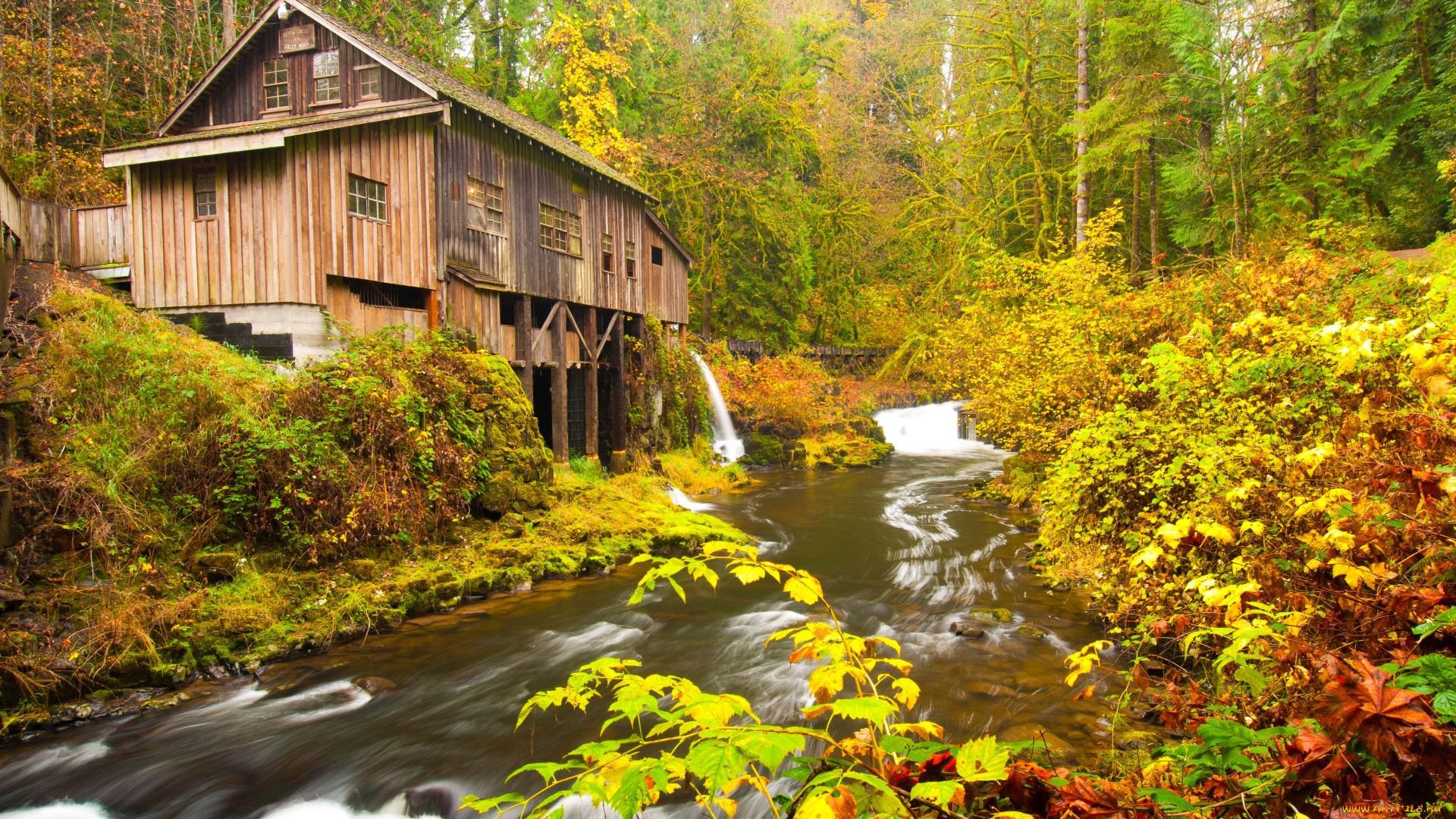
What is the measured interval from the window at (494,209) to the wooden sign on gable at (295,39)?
13.0 feet

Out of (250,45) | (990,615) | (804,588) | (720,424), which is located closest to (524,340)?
(250,45)

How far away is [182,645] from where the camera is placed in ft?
20.8

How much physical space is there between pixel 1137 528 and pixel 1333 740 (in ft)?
17.4

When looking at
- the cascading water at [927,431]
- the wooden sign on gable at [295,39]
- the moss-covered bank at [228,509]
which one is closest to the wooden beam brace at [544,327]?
the moss-covered bank at [228,509]

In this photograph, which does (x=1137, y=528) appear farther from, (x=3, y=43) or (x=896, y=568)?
(x=3, y=43)

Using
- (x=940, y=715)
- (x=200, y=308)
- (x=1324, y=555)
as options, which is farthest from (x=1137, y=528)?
(x=200, y=308)

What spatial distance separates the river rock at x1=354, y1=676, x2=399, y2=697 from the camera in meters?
6.35

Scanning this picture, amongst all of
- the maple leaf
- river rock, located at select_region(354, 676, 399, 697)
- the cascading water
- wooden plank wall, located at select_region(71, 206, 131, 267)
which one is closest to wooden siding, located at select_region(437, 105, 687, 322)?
wooden plank wall, located at select_region(71, 206, 131, 267)

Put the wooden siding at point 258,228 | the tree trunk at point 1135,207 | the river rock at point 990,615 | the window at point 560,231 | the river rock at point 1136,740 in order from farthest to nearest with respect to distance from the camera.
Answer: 1. the tree trunk at point 1135,207
2. the window at point 560,231
3. the wooden siding at point 258,228
4. the river rock at point 990,615
5. the river rock at point 1136,740

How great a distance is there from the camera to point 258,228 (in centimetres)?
1082

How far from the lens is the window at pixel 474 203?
13.3 metres

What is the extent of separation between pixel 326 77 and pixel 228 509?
9386 millimetres

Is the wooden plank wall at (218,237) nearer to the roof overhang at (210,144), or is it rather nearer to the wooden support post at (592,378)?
the roof overhang at (210,144)

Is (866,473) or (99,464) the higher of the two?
(99,464)
